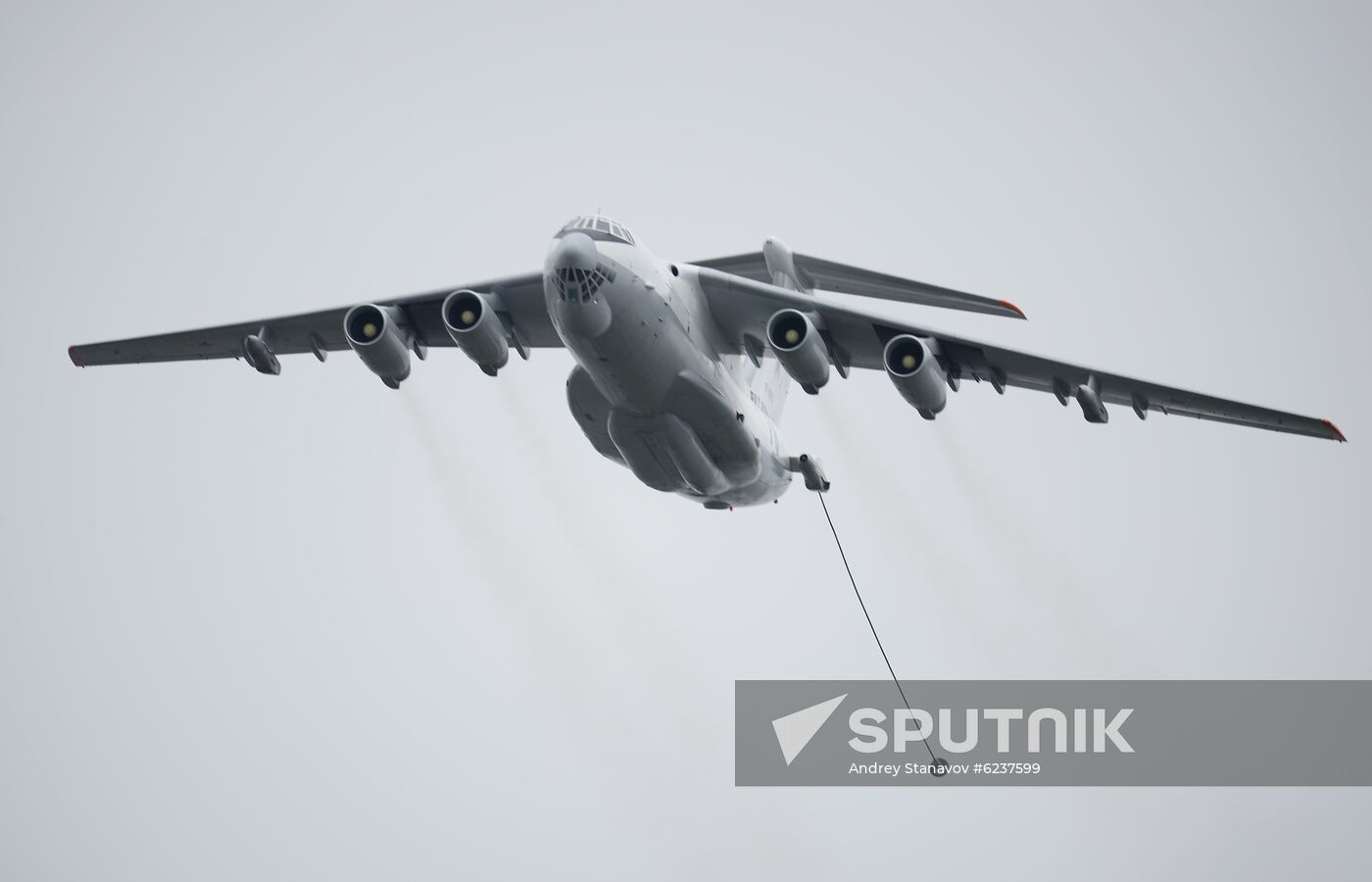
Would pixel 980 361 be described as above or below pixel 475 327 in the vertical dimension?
above

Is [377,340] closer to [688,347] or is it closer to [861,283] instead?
[688,347]

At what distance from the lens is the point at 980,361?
17.2 meters

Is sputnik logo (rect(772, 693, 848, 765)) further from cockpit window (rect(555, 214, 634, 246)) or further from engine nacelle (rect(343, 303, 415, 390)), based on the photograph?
cockpit window (rect(555, 214, 634, 246))

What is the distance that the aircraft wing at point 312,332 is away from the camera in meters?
18.1

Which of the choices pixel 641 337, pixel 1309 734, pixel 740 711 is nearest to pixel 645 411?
pixel 641 337

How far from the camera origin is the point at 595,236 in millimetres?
15812

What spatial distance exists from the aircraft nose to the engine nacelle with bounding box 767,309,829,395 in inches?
79.5

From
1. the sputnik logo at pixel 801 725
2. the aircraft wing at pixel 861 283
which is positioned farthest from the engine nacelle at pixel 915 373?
the sputnik logo at pixel 801 725

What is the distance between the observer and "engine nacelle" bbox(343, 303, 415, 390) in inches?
687

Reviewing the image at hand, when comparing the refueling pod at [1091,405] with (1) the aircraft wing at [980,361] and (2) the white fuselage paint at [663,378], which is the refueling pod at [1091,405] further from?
(2) the white fuselage paint at [663,378]

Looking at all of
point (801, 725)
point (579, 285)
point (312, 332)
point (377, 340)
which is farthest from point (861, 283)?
point (801, 725)

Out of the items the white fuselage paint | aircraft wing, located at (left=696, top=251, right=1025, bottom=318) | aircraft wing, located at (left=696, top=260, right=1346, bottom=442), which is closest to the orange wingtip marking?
aircraft wing, located at (left=696, top=260, right=1346, bottom=442)

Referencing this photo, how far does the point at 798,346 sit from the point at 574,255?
8.18 feet

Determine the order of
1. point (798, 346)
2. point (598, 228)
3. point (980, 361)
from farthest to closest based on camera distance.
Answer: point (980, 361) < point (798, 346) < point (598, 228)
